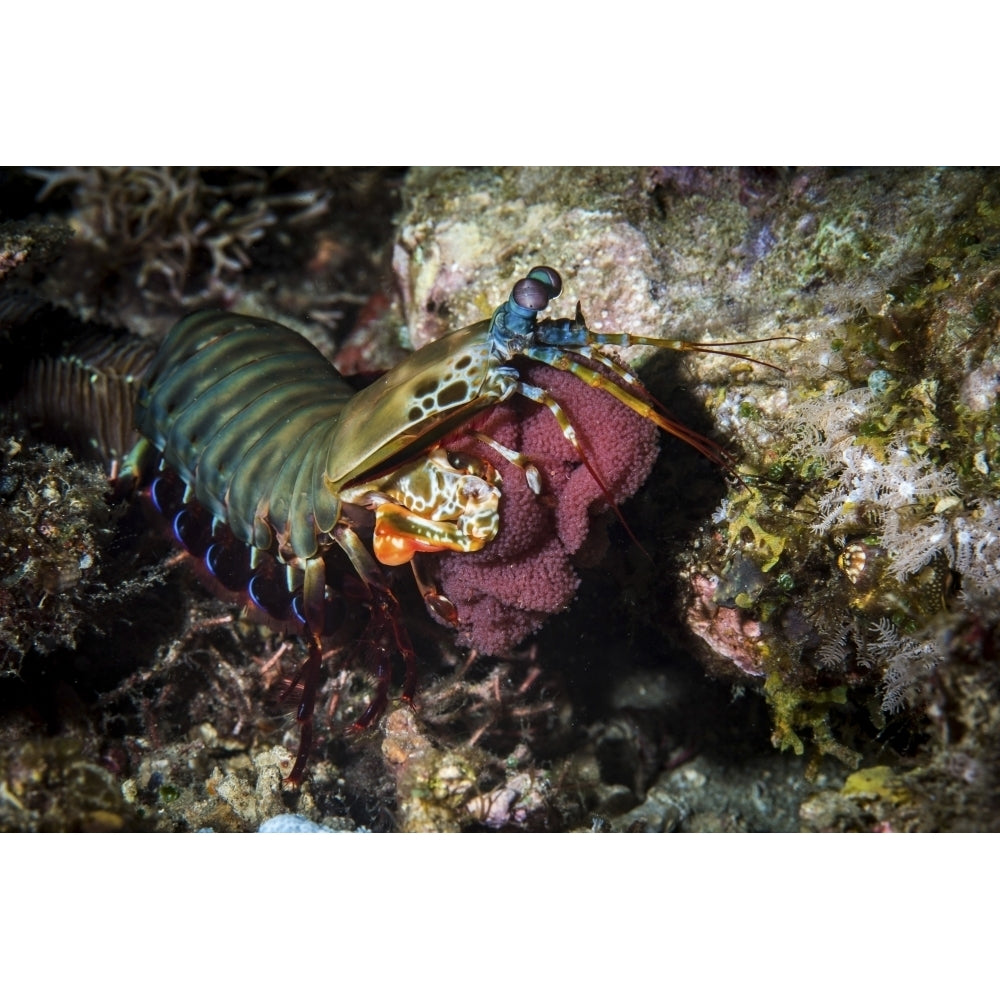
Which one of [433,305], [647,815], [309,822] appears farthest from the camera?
[433,305]

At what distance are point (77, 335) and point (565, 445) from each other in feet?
9.72

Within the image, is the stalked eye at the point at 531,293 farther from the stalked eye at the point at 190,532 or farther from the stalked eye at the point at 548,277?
the stalked eye at the point at 190,532

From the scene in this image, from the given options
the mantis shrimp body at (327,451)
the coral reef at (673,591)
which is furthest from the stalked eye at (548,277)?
the coral reef at (673,591)

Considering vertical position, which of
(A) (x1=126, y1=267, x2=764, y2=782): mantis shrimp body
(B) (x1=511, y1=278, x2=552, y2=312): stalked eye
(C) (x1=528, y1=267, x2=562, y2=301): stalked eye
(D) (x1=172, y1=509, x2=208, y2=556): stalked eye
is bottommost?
(D) (x1=172, y1=509, x2=208, y2=556): stalked eye

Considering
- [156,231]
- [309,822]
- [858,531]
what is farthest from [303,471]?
[156,231]

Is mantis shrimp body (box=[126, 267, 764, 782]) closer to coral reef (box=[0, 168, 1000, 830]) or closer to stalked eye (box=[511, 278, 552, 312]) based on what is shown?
stalked eye (box=[511, 278, 552, 312])

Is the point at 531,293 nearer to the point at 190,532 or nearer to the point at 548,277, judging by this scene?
the point at 548,277

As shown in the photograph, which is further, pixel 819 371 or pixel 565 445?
pixel 819 371

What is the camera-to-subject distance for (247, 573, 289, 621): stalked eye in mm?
3125

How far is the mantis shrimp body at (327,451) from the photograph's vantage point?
2.35 m

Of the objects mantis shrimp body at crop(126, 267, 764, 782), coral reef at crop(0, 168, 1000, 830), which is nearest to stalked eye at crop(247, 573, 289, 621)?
mantis shrimp body at crop(126, 267, 764, 782)

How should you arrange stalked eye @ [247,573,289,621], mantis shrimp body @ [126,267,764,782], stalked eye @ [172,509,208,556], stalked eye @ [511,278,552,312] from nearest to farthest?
stalked eye @ [511,278,552,312] → mantis shrimp body @ [126,267,764,782] → stalked eye @ [247,573,289,621] → stalked eye @ [172,509,208,556]

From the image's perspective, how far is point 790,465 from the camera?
98.1 inches
